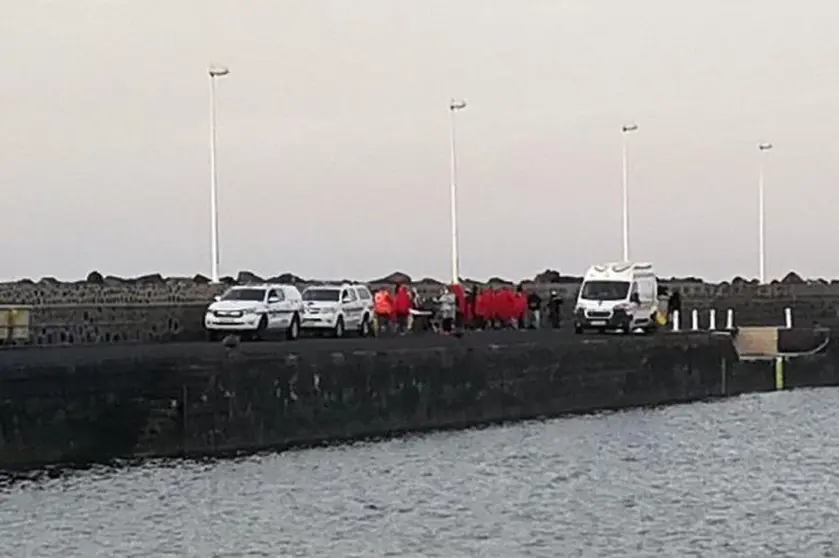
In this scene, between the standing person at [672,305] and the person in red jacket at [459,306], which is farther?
the standing person at [672,305]

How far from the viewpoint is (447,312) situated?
55.9 meters

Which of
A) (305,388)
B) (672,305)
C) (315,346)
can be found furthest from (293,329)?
(672,305)

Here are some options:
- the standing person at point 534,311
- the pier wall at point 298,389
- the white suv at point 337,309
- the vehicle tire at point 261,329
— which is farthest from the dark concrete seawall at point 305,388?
the standing person at point 534,311

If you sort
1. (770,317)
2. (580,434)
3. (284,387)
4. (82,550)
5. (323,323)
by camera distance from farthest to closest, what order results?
(770,317) → (323,323) → (580,434) → (284,387) → (82,550)

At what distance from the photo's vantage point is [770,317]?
3140 inches

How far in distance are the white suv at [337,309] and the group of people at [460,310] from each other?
4.17ft

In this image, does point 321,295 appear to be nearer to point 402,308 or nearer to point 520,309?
point 402,308

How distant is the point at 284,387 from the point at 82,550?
1396 centimetres

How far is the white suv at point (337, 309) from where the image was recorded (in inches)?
2136

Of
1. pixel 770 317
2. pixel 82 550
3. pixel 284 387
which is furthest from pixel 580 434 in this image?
pixel 770 317

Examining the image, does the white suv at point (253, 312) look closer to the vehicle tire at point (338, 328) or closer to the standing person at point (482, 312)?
the vehicle tire at point (338, 328)

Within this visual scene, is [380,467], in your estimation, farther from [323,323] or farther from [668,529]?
[323,323]

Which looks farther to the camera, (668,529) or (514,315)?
(514,315)

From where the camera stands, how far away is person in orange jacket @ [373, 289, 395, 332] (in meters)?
57.5
